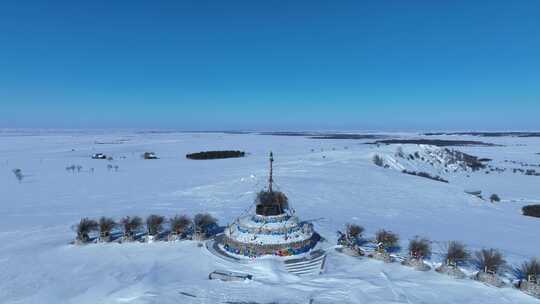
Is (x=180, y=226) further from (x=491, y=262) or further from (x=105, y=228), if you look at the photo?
(x=491, y=262)

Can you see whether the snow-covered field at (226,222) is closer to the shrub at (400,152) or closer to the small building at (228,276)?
the small building at (228,276)

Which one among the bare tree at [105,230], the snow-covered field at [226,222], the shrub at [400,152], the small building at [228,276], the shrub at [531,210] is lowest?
the shrub at [531,210]

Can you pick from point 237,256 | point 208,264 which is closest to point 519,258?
point 237,256

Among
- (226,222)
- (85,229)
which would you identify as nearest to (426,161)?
(226,222)

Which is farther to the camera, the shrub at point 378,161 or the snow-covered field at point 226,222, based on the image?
the shrub at point 378,161

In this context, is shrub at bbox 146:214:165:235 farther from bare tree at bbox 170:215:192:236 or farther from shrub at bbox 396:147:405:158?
shrub at bbox 396:147:405:158

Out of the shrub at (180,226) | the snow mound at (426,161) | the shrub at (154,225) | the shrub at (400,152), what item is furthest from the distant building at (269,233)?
the shrub at (400,152)

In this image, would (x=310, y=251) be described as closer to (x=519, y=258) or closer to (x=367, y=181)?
(x=519, y=258)
